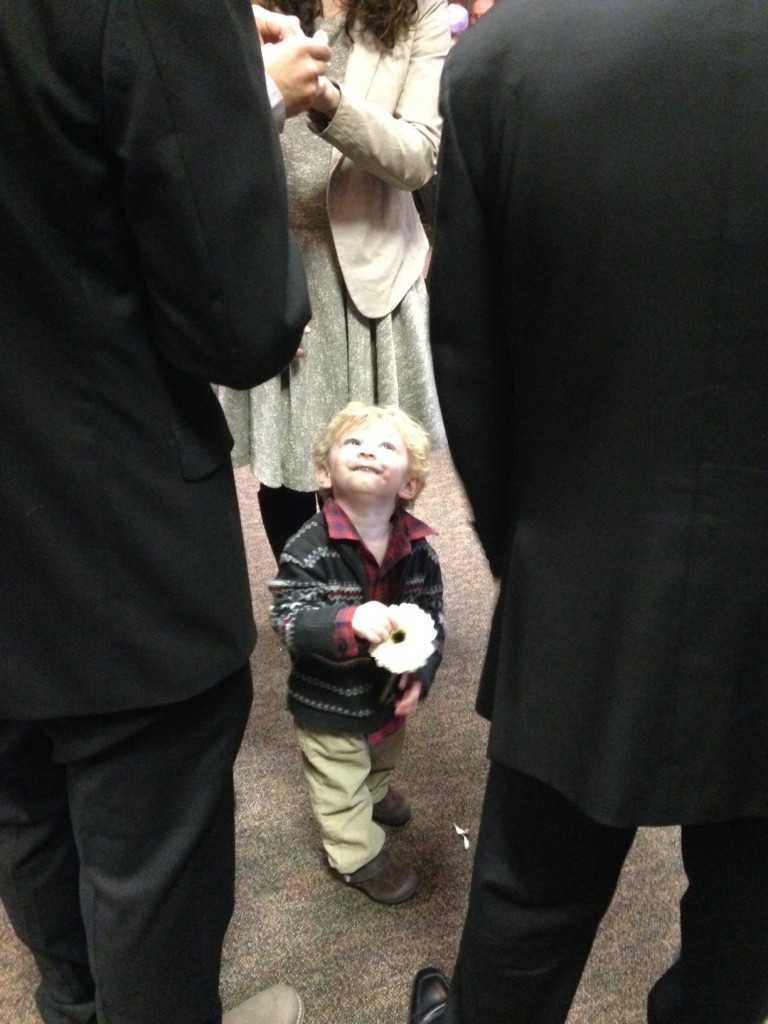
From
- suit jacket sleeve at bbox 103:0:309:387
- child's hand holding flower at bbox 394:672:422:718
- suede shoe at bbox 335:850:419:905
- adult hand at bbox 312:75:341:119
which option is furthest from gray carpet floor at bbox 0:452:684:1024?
adult hand at bbox 312:75:341:119

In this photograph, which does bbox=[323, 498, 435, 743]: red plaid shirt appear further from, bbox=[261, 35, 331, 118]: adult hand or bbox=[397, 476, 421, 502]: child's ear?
bbox=[261, 35, 331, 118]: adult hand

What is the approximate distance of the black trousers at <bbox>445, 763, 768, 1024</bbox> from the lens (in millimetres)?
845

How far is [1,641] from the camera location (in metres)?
0.76

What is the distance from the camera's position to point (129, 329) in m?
0.69

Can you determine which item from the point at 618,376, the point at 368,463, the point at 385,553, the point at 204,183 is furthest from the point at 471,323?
the point at 385,553

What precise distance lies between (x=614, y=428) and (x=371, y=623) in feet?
1.77

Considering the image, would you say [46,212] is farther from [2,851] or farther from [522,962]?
[522,962]

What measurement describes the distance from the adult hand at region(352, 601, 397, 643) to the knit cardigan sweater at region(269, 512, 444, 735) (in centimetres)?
4

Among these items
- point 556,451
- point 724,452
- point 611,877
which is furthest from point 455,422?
point 611,877

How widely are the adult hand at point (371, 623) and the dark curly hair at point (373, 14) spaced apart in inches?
33.2

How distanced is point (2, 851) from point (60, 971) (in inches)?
8.5

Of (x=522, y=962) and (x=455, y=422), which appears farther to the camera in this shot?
(x=522, y=962)

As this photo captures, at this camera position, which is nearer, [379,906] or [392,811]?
[379,906]

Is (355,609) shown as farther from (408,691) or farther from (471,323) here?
(471,323)
